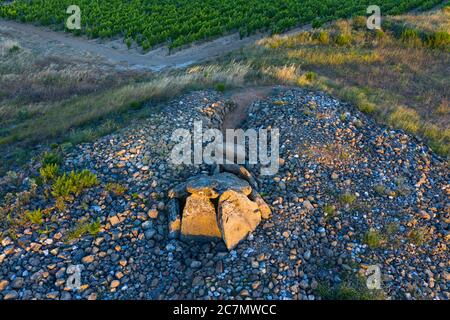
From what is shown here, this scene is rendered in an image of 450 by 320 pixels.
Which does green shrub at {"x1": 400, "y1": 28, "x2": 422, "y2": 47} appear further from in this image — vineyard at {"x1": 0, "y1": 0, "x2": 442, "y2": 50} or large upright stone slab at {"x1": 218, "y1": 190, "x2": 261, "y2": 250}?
large upright stone slab at {"x1": 218, "y1": 190, "x2": 261, "y2": 250}

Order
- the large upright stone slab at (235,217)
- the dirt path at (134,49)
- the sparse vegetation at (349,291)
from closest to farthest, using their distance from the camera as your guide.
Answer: the sparse vegetation at (349,291) < the large upright stone slab at (235,217) < the dirt path at (134,49)

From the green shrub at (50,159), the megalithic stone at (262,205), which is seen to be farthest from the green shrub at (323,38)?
the green shrub at (50,159)

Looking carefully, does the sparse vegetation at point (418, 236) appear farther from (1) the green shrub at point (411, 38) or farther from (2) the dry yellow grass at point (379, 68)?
(1) the green shrub at point (411, 38)

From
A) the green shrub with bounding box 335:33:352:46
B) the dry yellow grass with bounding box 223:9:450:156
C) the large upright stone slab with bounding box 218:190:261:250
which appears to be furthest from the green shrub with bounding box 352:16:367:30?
the large upright stone slab with bounding box 218:190:261:250

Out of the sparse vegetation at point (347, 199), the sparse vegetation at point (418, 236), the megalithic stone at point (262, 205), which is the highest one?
the megalithic stone at point (262, 205)

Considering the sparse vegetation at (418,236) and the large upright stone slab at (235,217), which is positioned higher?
the large upright stone slab at (235,217)

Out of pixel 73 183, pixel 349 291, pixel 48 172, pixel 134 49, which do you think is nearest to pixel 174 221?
pixel 73 183
